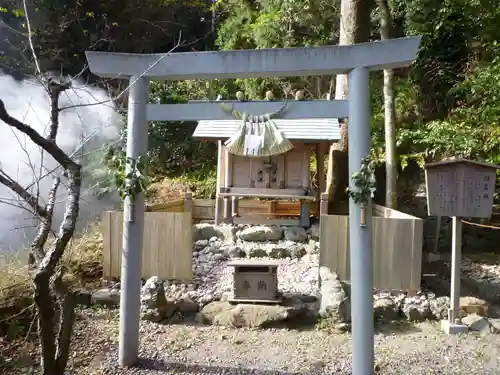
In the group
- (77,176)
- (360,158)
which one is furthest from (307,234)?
(77,176)

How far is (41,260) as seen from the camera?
3221mm

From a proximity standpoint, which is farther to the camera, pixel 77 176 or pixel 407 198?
pixel 407 198

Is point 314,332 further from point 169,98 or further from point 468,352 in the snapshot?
point 169,98

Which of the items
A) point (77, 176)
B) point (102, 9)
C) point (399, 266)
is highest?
point (102, 9)

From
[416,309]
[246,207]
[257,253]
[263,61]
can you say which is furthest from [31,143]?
[416,309]

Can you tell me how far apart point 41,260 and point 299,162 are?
699 cm

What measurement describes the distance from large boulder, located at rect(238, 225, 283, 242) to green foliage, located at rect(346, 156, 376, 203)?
5.28 meters

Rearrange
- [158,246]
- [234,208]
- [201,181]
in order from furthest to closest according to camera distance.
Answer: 1. [201,181]
2. [234,208]
3. [158,246]

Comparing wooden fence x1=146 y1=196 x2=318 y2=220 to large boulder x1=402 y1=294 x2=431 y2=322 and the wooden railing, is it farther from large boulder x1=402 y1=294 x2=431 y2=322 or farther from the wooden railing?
large boulder x1=402 y1=294 x2=431 y2=322

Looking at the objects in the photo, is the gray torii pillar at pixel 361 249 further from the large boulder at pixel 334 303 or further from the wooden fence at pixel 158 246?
the wooden fence at pixel 158 246

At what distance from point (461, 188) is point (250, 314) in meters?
3.22

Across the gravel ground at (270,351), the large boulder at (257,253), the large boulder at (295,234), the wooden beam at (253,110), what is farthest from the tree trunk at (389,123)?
the wooden beam at (253,110)

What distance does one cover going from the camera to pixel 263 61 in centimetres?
426

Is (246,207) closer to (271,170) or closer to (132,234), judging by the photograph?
(271,170)
